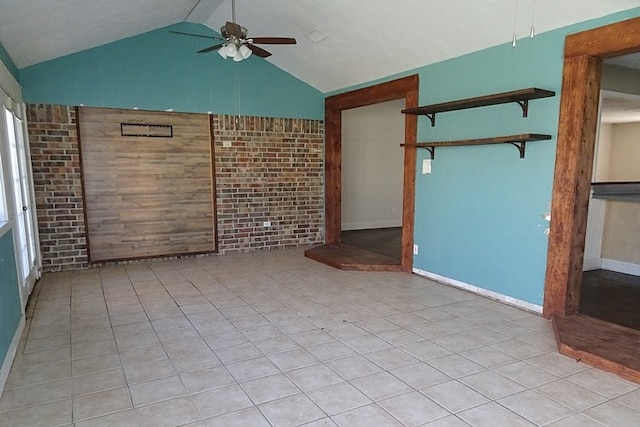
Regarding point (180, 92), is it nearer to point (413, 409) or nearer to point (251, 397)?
point (251, 397)

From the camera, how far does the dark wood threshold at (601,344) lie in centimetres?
268

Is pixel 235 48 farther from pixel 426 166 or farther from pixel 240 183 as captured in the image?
pixel 240 183

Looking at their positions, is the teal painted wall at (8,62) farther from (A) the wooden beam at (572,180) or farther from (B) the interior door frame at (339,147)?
(A) the wooden beam at (572,180)

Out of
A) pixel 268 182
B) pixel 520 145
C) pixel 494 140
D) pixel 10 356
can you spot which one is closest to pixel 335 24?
pixel 494 140

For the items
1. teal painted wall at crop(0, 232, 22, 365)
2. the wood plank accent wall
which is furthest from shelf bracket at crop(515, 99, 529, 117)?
teal painted wall at crop(0, 232, 22, 365)

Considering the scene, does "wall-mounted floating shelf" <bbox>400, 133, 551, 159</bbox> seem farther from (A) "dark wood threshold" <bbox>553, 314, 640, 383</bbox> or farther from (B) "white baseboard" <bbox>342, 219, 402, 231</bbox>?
(B) "white baseboard" <bbox>342, 219, 402, 231</bbox>

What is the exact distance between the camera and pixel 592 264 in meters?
5.34

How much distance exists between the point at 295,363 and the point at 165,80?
4.55 metres

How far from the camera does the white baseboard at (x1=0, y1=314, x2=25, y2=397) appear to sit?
2551 millimetres

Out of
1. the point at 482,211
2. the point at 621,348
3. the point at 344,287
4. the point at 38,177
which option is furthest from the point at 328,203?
the point at 621,348

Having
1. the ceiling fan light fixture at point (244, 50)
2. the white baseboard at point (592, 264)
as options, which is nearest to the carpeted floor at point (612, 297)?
the white baseboard at point (592, 264)

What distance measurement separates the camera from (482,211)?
430 centimetres

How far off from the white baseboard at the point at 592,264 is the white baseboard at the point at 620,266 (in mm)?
53

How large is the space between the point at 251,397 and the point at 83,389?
1.06m
